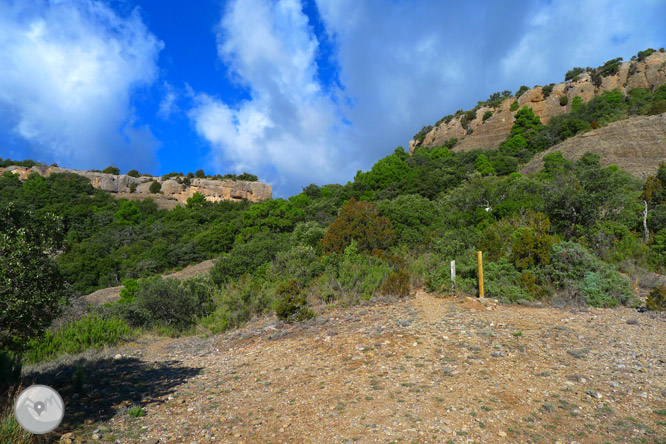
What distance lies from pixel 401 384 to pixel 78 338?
724cm

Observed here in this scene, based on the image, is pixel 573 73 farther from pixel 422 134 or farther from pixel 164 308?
pixel 164 308

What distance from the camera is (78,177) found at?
184 ft

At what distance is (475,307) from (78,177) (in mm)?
65573

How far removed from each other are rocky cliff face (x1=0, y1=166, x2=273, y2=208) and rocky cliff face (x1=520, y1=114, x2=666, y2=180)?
5066 cm

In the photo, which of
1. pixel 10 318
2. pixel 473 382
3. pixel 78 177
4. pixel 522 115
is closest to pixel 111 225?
pixel 78 177

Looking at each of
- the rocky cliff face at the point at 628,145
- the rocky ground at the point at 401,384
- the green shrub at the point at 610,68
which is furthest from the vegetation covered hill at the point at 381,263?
the green shrub at the point at 610,68

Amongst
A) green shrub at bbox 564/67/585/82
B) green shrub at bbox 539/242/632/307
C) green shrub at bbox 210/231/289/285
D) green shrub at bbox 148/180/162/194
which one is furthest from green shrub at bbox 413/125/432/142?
green shrub at bbox 539/242/632/307

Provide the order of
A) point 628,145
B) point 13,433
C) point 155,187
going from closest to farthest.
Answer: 1. point 13,433
2. point 628,145
3. point 155,187

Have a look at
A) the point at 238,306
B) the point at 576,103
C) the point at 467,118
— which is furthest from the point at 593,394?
the point at 467,118

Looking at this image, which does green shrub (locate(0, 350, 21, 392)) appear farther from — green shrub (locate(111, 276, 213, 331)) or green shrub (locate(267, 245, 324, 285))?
green shrub (locate(267, 245, 324, 285))

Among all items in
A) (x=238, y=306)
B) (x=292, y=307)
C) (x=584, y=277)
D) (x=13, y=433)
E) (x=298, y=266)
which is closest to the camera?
(x=13, y=433)

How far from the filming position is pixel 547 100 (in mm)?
54219

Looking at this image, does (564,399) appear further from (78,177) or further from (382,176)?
(78,177)

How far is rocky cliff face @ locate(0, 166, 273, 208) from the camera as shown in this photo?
202ft
